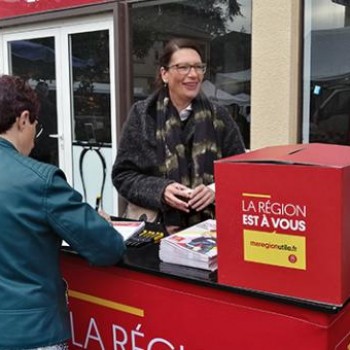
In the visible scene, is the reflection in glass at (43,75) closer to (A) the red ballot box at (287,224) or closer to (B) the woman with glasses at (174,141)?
(B) the woman with glasses at (174,141)

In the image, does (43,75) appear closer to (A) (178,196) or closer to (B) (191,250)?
(A) (178,196)

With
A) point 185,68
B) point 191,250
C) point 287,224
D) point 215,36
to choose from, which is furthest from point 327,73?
point 287,224

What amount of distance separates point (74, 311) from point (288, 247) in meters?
0.90

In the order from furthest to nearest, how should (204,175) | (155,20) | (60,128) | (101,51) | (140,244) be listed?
(60,128)
(101,51)
(155,20)
(204,175)
(140,244)

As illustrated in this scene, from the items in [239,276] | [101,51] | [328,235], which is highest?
[101,51]

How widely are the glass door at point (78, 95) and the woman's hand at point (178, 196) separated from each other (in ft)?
9.42

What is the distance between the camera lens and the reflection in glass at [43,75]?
556cm

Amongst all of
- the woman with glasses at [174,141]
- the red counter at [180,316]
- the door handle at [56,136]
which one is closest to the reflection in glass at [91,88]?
the door handle at [56,136]

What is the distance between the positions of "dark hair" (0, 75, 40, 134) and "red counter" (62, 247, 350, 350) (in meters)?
0.56

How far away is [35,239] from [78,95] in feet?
12.9

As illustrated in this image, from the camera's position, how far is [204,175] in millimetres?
2395

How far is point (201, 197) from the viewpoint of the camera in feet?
7.16

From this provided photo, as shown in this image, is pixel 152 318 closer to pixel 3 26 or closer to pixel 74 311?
pixel 74 311

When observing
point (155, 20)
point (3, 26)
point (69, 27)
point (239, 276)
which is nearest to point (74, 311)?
point (239, 276)
